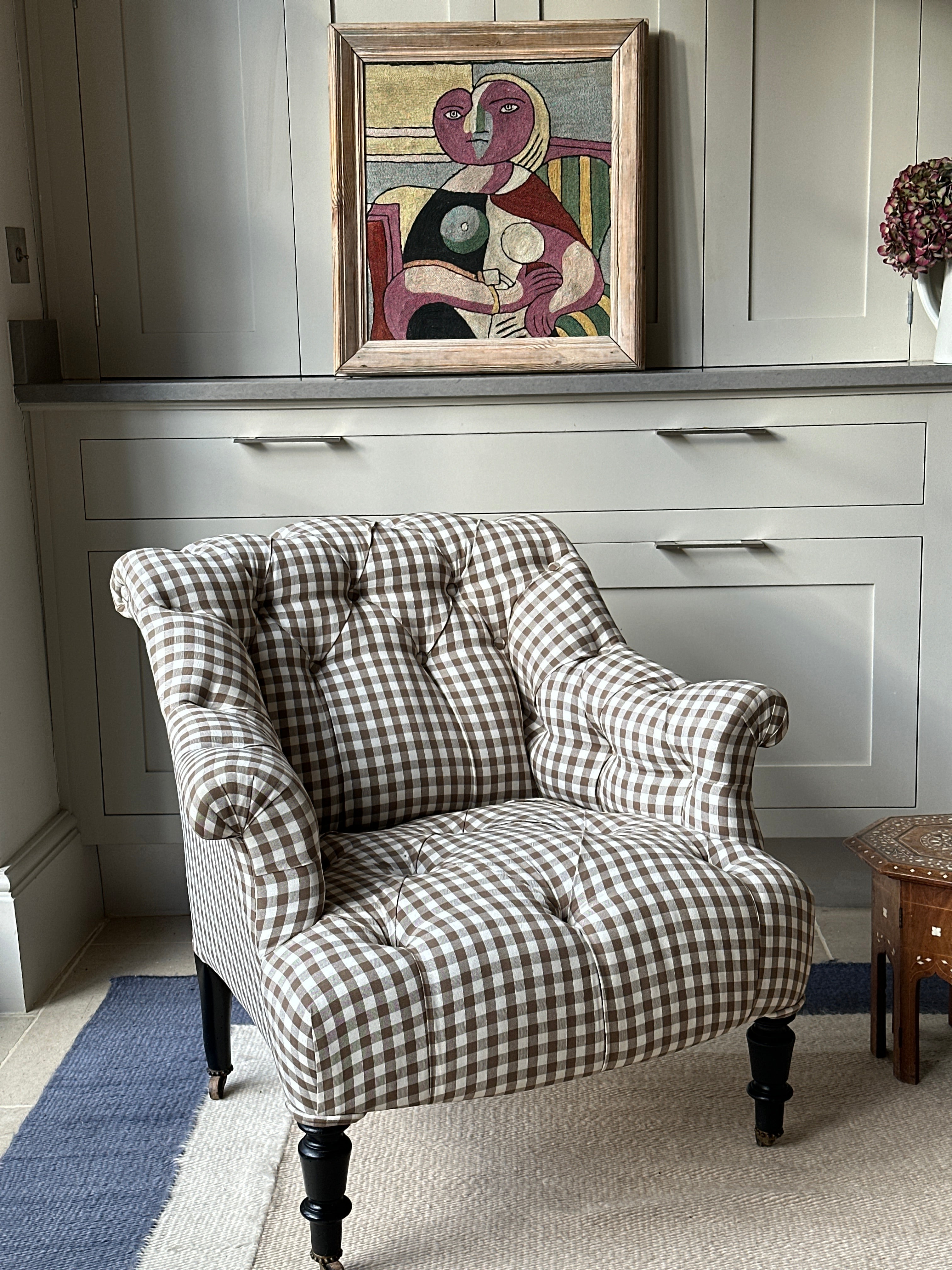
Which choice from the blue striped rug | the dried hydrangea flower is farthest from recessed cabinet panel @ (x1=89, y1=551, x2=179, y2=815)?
the dried hydrangea flower

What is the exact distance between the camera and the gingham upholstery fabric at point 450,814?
4.32ft

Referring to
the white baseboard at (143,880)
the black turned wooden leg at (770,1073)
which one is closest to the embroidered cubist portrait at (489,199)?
the white baseboard at (143,880)

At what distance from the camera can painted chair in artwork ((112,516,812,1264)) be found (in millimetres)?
1318

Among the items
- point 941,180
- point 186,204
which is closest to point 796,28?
point 941,180

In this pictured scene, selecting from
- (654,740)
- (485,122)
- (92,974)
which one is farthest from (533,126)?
(92,974)

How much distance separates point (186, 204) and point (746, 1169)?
2046 millimetres

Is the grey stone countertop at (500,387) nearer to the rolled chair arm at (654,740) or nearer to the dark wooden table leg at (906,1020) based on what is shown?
the rolled chair arm at (654,740)

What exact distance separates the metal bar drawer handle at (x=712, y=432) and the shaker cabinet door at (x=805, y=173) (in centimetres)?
32

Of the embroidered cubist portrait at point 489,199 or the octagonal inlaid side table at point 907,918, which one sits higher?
the embroidered cubist portrait at point 489,199

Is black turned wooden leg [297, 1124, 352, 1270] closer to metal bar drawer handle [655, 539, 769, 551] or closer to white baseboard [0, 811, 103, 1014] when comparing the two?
white baseboard [0, 811, 103, 1014]

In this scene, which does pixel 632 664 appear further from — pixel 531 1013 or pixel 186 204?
pixel 186 204

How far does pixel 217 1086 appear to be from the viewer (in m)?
1.79

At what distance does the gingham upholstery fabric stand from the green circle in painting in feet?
2.41

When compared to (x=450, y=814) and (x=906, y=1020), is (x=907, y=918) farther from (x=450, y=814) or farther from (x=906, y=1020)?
(x=450, y=814)
